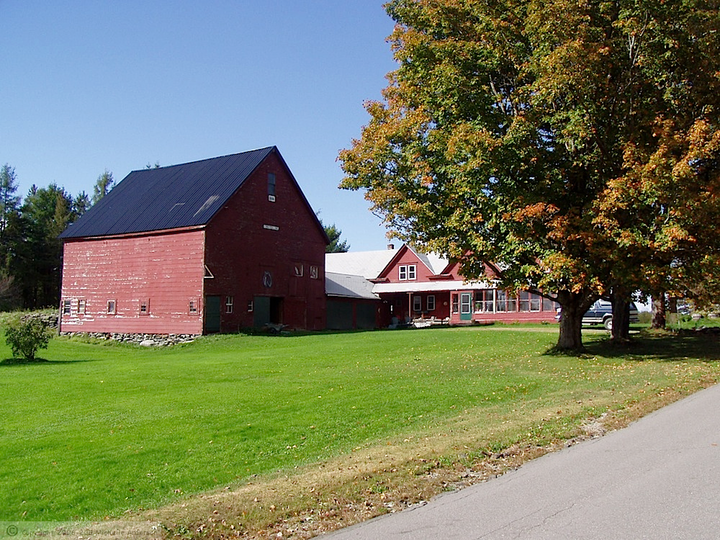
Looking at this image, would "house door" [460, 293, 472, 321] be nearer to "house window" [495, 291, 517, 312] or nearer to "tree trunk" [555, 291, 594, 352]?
"house window" [495, 291, 517, 312]

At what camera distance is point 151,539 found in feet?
19.5

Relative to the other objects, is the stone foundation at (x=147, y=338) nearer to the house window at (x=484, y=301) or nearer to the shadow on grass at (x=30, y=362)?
→ the shadow on grass at (x=30, y=362)

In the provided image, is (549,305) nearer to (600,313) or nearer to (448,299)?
(600,313)

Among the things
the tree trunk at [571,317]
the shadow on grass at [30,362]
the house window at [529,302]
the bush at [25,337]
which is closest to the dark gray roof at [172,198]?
the bush at [25,337]

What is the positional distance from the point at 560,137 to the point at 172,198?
28.6m

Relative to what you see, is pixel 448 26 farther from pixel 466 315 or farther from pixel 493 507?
pixel 466 315

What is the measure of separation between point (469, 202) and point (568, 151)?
352 centimetres

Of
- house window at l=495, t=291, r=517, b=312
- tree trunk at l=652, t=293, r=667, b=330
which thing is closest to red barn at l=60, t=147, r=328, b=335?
house window at l=495, t=291, r=517, b=312

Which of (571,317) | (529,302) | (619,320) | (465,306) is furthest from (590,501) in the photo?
(465,306)

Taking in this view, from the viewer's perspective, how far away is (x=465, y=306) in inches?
2030

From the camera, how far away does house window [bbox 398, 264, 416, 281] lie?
55.1 metres

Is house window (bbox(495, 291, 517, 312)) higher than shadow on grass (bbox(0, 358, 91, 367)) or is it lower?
higher

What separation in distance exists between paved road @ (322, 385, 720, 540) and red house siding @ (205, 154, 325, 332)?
30.9 metres

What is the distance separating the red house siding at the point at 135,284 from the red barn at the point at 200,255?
65mm
